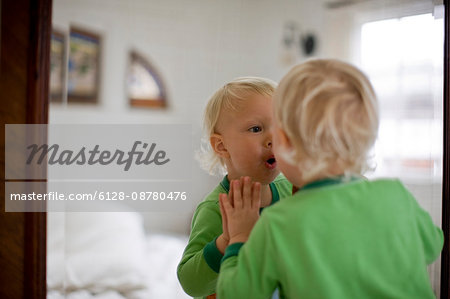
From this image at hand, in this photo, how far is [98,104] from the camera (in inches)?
62.9

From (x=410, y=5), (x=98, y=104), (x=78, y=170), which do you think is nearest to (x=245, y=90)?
(x=78, y=170)

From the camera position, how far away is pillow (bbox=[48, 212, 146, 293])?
3.44 ft

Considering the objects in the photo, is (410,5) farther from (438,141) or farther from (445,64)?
(438,141)

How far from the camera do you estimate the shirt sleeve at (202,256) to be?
0.80 meters

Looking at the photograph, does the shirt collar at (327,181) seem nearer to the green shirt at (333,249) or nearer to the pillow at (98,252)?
the green shirt at (333,249)

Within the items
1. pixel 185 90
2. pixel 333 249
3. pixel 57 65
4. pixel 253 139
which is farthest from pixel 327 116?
pixel 185 90

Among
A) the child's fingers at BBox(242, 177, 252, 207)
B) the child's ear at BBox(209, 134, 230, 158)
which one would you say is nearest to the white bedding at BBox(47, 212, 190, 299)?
the child's ear at BBox(209, 134, 230, 158)

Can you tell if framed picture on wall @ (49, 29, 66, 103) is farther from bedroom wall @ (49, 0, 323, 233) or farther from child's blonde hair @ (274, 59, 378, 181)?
child's blonde hair @ (274, 59, 378, 181)

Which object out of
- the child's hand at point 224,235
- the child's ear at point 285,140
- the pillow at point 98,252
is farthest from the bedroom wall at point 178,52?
the child's ear at point 285,140

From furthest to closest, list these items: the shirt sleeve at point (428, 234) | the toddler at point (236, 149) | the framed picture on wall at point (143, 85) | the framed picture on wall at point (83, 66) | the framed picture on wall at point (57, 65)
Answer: the framed picture on wall at point (143, 85) → the framed picture on wall at point (83, 66) → the framed picture on wall at point (57, 65) → the toddler at point (236, 149) → the shirt sleeve at point (428, 234)

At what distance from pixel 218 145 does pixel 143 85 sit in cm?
112

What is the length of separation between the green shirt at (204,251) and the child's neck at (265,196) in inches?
0.4

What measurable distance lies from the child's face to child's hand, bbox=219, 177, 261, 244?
A: 0.16 metres

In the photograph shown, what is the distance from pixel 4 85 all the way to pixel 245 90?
0.55 meters
